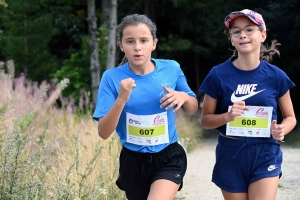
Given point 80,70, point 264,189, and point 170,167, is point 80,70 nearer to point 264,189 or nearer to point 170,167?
point 170,167

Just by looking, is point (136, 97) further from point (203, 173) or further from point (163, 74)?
point (203, 173)

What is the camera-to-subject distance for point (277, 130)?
3.29 m

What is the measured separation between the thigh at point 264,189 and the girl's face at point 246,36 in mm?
807

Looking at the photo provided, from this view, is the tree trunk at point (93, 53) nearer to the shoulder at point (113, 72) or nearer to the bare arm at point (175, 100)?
the shoulder at point (113, 72)

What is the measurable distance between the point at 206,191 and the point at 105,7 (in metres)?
11.3

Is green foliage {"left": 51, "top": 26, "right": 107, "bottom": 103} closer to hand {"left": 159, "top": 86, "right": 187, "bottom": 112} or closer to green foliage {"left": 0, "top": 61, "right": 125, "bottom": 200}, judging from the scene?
green foliage {"left": 0, "top": 61, "right": 125, "bottom": 200}

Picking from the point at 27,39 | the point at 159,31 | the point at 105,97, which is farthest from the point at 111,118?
the point at 159,31

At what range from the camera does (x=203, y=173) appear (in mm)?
8227

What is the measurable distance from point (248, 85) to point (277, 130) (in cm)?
34

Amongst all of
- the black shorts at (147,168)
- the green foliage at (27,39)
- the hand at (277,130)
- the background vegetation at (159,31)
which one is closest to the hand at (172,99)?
the black shorts at (147,168)

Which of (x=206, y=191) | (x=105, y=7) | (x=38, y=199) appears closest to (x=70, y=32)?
(x=105, y=7)

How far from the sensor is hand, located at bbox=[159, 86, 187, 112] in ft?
10.5

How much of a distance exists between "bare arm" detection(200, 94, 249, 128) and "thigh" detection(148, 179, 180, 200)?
0.48 m

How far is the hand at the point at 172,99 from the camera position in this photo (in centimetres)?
320
